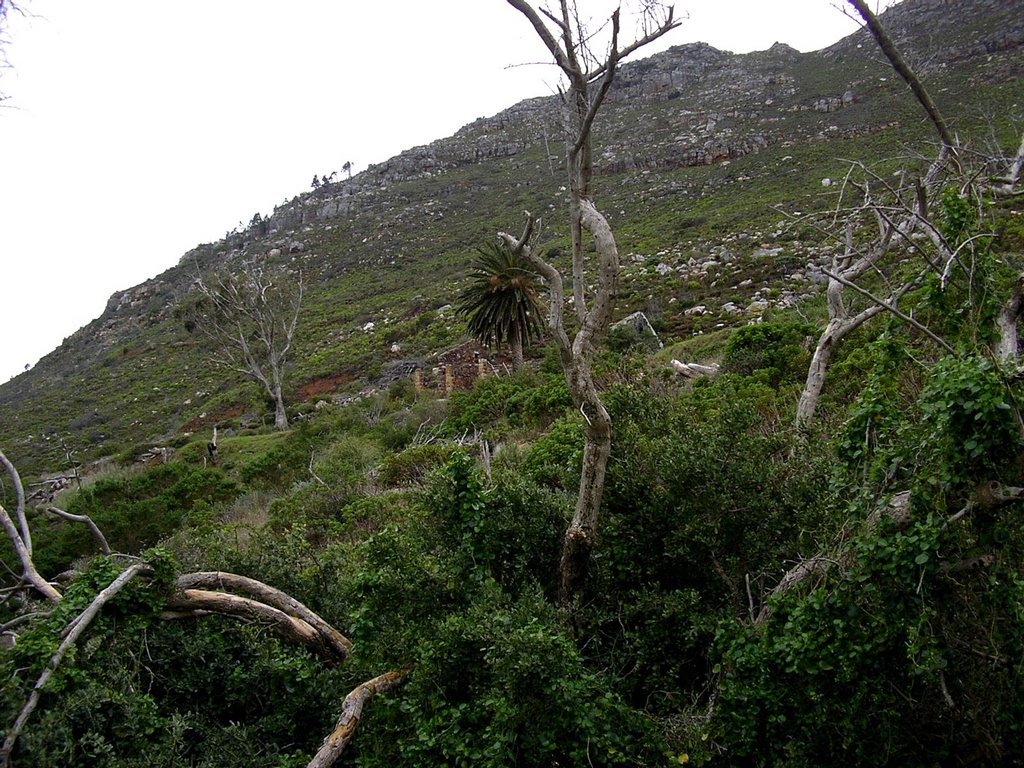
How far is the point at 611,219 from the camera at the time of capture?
40.7 metres

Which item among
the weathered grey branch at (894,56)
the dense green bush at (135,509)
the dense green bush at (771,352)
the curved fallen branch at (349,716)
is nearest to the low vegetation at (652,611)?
the curved fallen branch at (349,716)

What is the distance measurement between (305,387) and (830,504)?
28.7 metres

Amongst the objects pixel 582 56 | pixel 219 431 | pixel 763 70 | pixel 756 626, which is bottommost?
pixel 219 431

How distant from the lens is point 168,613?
5.05 metres

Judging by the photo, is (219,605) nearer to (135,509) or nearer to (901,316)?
(901,316)

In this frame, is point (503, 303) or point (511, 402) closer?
point (511, 402)

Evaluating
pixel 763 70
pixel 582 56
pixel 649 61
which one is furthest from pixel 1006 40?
pixel 582 56

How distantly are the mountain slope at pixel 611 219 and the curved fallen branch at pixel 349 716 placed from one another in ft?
24.2

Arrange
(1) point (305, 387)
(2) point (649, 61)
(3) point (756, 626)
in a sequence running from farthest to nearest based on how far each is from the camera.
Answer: (2) point (649, 61) → (1) point (305, 387) → (3) point (756, 626)

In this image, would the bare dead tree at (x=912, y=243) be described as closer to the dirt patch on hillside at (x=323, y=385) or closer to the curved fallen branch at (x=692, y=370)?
the curved fallen branch at (x=692, y=370)

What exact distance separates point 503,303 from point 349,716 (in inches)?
626

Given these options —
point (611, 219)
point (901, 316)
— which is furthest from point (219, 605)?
point (611, 219)

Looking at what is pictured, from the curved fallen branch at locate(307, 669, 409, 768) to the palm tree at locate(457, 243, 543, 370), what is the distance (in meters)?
15.0

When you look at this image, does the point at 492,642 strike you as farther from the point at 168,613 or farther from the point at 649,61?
the point at 649,61
